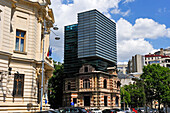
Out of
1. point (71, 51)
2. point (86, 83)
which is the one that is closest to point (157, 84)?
point (86, 83)

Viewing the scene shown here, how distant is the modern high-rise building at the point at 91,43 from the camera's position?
197 feet

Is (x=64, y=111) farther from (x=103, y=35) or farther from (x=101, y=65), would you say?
(x=103, y=35)

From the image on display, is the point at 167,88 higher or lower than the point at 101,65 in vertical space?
lower

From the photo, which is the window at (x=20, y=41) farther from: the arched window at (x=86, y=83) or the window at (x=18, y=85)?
the arched window at (x=86, y=83)

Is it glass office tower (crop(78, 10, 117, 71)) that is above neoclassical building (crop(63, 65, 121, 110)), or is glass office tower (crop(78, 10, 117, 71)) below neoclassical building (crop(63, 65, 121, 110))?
above

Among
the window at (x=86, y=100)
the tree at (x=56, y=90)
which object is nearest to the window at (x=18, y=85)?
the window at (x=86, y=100)

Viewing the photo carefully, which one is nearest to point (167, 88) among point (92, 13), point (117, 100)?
point (117, 100)

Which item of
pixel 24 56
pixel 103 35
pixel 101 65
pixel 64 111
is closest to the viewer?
pixel 24 56

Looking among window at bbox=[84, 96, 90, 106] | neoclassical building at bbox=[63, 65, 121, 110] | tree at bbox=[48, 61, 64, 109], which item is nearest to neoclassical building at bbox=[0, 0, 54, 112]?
neoclassical building at bbox=[63, 65, 121, 110]

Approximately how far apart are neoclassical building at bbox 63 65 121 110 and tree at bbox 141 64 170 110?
29.1ft

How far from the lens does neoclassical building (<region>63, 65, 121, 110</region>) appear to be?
56062 millimetres

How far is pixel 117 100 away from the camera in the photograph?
6306 cm

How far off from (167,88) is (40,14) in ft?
132

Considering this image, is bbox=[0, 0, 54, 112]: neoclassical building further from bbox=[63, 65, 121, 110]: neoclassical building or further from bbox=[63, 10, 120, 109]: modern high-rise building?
bbox=[63, 10, 120, 109]: modern high-rise building
